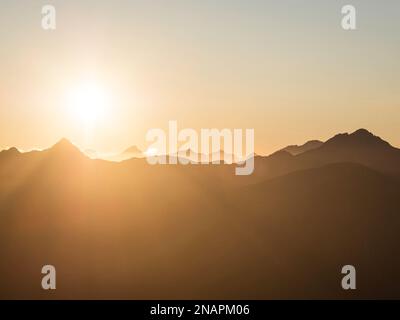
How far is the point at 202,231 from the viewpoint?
129m

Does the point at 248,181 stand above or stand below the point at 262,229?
above

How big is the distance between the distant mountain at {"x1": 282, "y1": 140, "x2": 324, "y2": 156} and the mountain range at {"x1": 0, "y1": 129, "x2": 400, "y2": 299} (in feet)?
64.8

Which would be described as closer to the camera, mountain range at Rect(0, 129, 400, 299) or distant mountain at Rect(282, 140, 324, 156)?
mountain range at Rect(0, 129, 400, 299)

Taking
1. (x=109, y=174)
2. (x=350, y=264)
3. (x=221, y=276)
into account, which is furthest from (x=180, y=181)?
(x=350, y=264)

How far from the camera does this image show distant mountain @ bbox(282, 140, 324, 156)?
174 metres

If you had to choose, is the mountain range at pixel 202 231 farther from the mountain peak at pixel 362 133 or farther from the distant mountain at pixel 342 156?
the mountain peak at pixel 362 133

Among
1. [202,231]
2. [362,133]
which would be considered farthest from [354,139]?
[202,231]

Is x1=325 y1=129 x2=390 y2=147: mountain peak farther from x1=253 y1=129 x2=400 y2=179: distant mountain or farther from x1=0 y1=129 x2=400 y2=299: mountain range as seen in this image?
x1=0 y1=129 x2=400 y2=299: mountain range

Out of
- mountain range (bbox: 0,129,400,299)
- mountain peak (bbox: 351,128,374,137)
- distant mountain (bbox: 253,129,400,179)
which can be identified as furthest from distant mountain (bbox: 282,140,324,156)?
mountain range (bbox: 0,129,400,299)
